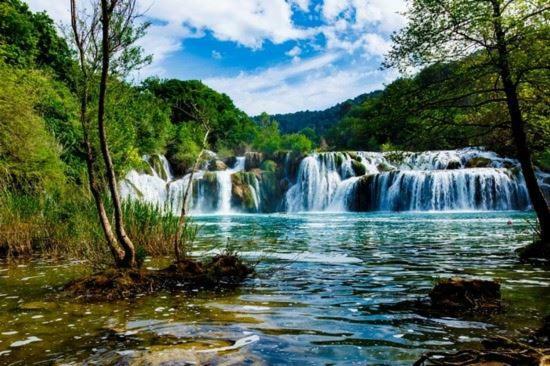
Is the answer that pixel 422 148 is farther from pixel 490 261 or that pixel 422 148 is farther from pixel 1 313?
pixel 1 313

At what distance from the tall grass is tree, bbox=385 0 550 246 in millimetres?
8080

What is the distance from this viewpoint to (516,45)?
1152 centimetres

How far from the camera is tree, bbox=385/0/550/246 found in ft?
37.4

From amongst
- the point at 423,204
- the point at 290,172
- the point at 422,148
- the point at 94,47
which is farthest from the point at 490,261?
the point at 290,172

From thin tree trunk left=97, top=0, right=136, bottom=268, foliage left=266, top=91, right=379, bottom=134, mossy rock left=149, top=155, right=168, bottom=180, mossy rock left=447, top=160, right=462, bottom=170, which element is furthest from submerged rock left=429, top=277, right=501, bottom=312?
foliage left=266, top=91, right=379, bottom=134

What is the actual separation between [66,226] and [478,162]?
3698cm

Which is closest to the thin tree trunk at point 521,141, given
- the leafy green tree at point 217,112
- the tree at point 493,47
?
the tree at point 493,47

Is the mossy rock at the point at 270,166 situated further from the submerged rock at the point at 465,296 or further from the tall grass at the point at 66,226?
the submerged rock at the point at 465,296

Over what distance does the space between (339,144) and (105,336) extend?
8612 centimetres

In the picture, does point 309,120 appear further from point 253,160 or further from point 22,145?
point 22,145

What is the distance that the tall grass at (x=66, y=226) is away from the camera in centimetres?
1189

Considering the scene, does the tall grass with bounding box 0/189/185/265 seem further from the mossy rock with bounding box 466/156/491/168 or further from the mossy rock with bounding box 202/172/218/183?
the mossy rock with bounding box 466/156/491/168

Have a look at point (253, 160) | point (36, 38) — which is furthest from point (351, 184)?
point (36, 38)

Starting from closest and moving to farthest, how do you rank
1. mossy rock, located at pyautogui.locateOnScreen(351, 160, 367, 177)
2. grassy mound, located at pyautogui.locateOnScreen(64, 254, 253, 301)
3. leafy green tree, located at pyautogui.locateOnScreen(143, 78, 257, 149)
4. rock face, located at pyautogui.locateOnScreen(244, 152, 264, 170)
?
grassy mound, located at pyautogui.locateOnScreen(64, 254, 253, 301) < mossy rock, located at pyautogui.locateOnScreen(351, 160, 367, 177) < rock face, located at pyautogui.locateOnScreen(244, 152, 264, 170) < leafy green tree, located at pyautogui.locateOnScreen(143, 78, 257, 149)
